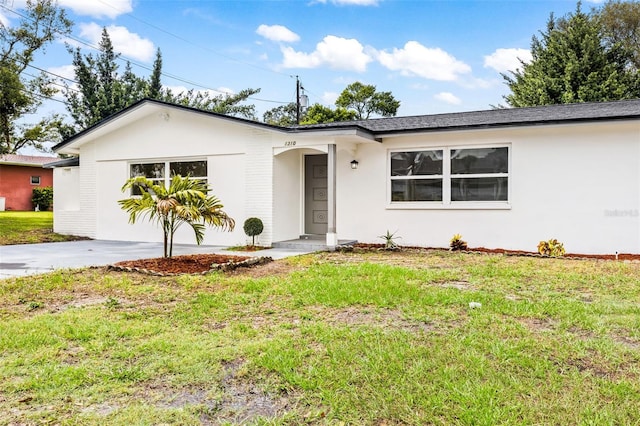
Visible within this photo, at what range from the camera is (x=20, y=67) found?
2066 centimetres

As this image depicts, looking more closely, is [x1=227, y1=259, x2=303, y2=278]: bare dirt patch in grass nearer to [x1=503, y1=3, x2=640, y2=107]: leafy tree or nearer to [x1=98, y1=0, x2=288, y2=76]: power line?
[x1=98, y1=0, x2=288, y2=76]: power line

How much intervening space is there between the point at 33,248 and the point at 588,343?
11880 mm

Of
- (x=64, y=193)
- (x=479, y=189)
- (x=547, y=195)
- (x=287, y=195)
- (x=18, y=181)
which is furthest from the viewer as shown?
(x=18, y=181)

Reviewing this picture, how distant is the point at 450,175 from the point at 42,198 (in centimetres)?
2655

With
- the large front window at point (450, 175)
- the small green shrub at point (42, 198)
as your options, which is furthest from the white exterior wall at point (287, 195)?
the small green shrub at point (42, 198)

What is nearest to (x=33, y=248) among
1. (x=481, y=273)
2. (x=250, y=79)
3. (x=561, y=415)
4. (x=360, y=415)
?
(x=481, y=273)

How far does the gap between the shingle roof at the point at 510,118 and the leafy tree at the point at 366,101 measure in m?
24.6

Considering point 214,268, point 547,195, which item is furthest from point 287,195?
point 547,195

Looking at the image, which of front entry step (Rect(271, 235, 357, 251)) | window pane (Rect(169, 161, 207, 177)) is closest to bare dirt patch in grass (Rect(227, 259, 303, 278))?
front entry step (Rect(271, 235, 357, 251))

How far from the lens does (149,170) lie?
1326 cm

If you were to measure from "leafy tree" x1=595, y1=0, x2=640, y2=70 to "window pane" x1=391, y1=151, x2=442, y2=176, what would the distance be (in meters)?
Result: 23.6

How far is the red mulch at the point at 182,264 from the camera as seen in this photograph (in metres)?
7.46

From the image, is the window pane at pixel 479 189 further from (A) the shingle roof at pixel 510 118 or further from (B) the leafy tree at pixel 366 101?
(B) the leafy tree at pixel 366 101

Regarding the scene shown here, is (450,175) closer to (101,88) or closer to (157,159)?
(157,159)
